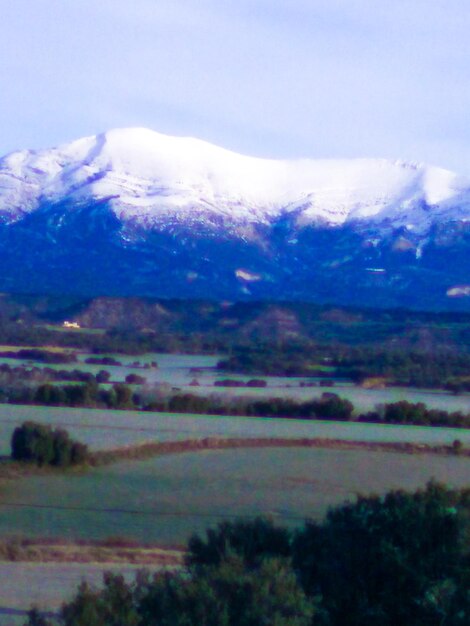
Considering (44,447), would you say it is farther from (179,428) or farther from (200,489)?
(179,428)

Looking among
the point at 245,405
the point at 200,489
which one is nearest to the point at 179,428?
the point at 245,405

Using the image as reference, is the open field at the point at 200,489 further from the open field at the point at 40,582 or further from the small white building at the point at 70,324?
the small white building at the point at 70,324

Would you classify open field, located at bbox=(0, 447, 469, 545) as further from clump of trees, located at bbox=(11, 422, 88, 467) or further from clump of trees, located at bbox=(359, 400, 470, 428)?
clump of trees, located at bbox=(359, 400, 470, 428)

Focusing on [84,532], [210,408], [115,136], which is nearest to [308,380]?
[210,408]

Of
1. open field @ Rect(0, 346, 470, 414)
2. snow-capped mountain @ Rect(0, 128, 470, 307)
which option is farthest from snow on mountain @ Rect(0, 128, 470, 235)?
open field @ Rect(0, 346, 470, 414)

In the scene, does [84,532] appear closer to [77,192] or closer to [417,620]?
[417,620]

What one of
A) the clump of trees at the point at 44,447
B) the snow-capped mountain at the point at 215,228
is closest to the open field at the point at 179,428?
the clump of trees at the point at 44,447
